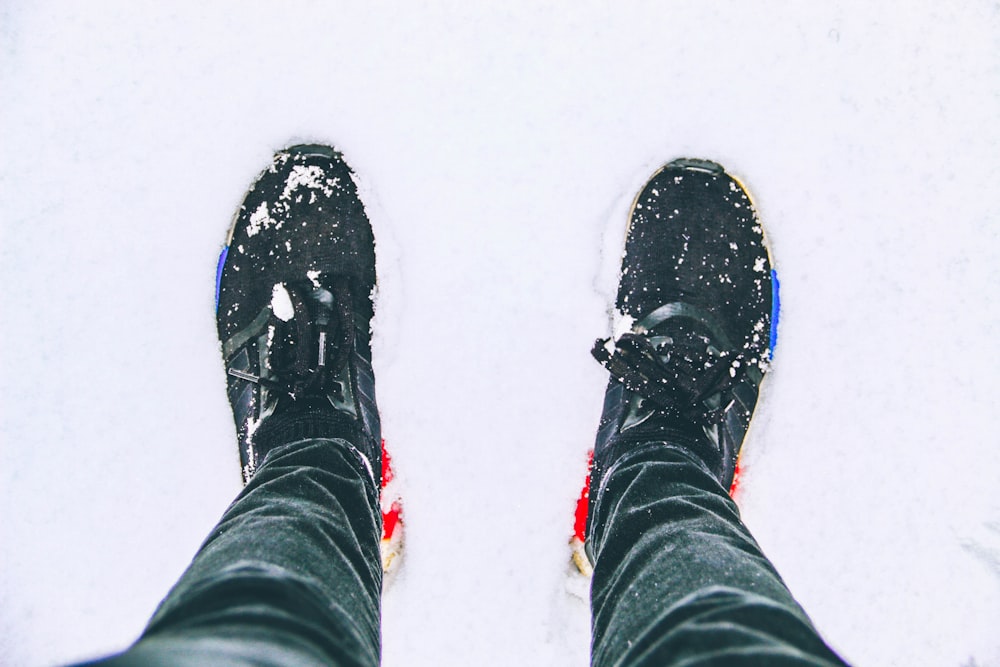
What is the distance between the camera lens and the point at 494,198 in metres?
1.04

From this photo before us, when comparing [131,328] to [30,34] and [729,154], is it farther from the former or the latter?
[729,154]

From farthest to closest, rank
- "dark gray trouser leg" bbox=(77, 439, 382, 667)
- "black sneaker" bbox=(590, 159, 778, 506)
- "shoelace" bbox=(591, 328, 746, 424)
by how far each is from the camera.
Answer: "black sneaker" bbox=(590, 159, 778, 506) → "shoelace" bbox=(591, 328, 746, 424) → "dark gray trouser leg" bbox=(77, 439, 382, 667)

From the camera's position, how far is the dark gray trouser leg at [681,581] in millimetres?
505

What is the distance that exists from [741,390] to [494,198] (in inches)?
21.4

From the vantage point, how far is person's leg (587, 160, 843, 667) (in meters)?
0.53

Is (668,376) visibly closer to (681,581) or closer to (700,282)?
(700,282)

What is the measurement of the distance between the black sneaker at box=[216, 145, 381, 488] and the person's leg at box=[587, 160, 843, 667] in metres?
0.39

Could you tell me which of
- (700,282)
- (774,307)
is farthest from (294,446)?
(774,307)

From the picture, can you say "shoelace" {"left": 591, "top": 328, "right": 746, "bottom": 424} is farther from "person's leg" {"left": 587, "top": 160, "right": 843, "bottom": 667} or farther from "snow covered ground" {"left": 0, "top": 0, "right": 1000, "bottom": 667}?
"snow covered ground" {"left": 0, "top": 0, "right": 1000, "bottom": 667}

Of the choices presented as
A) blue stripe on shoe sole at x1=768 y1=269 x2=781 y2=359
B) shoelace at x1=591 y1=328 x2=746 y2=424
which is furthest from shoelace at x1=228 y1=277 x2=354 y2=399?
blue stripe on shoe sole at x1=768 y1=269 x2=781 y2=359

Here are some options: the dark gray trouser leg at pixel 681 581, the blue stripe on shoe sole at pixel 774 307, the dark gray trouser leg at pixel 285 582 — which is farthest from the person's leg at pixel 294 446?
the blue stripe on shoe sole at pixel 774 307

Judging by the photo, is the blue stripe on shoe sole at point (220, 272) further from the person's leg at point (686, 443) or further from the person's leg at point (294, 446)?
the person's leg at point (686, 443)

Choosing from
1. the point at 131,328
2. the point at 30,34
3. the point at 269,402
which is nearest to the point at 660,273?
the point at 269,402

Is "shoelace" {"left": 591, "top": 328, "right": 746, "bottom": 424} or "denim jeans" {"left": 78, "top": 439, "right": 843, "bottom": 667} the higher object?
"shoelace" {"left": 591, "top": 328, "right": 746, "bottom": 424}
